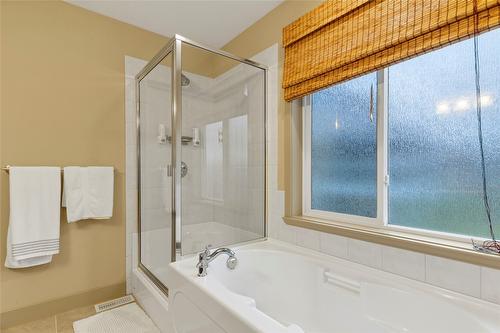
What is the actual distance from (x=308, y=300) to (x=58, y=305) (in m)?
1.92

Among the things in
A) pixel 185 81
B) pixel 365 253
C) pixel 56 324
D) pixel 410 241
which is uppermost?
pixel 185 81

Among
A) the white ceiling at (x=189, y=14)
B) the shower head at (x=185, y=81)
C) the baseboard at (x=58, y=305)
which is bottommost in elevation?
the baseboard at (x=58, y=305)

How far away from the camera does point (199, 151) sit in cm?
202

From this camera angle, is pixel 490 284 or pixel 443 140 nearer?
pixel 490 284

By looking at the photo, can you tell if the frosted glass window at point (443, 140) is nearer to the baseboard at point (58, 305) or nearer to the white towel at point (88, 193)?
the white towel at point (88, 193)

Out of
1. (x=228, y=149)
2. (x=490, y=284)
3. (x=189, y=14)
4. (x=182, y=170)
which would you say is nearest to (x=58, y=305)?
(x=182, y=170)

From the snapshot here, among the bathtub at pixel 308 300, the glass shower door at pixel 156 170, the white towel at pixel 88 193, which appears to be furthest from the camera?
the white towel at pixel 88 193

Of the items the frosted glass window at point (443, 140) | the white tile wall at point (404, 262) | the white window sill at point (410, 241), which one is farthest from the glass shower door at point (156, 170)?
the frosted glass window at point (443, 140)

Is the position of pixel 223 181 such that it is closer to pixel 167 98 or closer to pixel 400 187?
pixel 167 98

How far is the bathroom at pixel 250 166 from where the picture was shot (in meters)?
1.17

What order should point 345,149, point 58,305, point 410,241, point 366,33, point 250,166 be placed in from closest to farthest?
point 410,241 → point 366,33 → point 345,149 → point 58,305 → point 250,166

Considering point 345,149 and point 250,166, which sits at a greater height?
point 345,149

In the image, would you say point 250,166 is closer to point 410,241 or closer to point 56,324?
point 410,241

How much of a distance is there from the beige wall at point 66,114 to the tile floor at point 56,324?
0.14m
